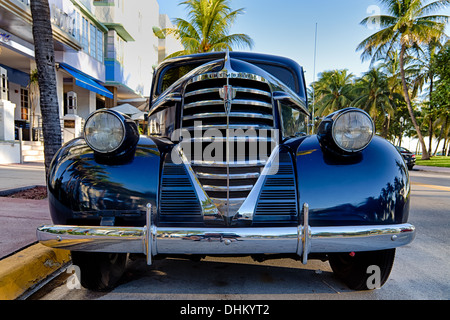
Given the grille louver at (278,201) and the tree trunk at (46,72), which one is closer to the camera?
the grille louver at (278,201)

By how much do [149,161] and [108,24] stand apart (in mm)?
17678

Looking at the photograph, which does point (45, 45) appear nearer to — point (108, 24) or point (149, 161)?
point (149, 161)

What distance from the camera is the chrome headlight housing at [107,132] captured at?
74.3 inches

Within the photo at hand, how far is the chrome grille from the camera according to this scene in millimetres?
1936

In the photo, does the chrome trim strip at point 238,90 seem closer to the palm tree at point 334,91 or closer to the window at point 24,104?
the window at point 24,104

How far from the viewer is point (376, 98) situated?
33.7 metres

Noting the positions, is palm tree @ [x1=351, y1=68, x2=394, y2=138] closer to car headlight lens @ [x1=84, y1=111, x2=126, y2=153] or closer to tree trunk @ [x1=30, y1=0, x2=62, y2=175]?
tree trunk @ [x1=30, y1=0, x2=62, y2=175]

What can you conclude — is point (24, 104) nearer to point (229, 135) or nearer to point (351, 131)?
point (229, 135)

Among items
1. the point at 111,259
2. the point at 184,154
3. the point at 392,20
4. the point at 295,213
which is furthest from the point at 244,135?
the point at 392,20

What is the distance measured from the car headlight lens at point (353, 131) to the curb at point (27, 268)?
7.34 feet

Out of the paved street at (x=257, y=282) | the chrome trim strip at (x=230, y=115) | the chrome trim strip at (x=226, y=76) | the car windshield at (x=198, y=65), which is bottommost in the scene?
the paved street at (x=257, y=282)

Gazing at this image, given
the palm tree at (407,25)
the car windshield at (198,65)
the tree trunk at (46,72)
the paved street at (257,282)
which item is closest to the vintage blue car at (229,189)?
the paved street at (257,282)

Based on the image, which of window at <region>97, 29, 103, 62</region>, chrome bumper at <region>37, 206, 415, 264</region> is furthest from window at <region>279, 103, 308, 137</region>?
window at <region>97, 29, 103, 62</region>

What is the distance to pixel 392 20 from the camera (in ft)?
65.6
